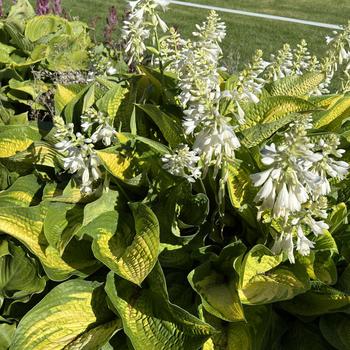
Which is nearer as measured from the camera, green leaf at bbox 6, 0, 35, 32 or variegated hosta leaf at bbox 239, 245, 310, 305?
variegated hosta leaf at bbox 239, 245, 310, 305

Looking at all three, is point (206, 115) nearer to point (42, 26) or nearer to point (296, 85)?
point (296, 85)

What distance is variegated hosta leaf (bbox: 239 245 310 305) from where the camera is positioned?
6.42 ft

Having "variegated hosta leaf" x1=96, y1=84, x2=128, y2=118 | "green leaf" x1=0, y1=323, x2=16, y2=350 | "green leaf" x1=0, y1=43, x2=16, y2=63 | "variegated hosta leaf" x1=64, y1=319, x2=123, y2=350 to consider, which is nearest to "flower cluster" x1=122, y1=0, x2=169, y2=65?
"variegated hosta leaf" x1=96, y1=84, x2=128, y2=118

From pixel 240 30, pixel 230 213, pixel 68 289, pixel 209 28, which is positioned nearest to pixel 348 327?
pixel 230 213

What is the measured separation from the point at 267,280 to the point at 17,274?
3.68 ft

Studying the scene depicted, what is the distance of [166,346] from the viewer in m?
1.95

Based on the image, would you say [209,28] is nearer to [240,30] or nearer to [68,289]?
[68,289]

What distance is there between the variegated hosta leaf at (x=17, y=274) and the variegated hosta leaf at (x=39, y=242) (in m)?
0.16

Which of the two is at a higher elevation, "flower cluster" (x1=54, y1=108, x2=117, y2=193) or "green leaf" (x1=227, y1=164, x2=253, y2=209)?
"flower cluster" (x1=54, y1=108, x2=117, y2=193)

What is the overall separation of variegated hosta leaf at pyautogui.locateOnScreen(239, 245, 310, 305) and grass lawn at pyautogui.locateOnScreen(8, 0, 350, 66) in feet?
20.8

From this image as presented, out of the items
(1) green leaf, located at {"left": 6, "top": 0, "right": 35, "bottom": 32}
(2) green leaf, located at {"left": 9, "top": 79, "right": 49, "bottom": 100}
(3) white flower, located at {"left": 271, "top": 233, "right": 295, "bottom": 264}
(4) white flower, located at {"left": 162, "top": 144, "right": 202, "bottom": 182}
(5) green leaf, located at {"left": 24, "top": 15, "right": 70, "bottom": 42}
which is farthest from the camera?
(1) green leaf, located at {"left": 6, "top": 0, "right": 35, "bottom": 32}

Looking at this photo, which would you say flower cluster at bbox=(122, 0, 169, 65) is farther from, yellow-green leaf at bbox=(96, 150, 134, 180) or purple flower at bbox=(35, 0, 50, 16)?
purple flower at bbox=(35, 0, 50, 16)

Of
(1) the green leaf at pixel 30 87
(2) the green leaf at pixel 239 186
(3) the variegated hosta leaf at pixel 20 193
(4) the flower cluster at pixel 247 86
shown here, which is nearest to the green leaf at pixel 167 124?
(2) the green leaf at pixel 239 186

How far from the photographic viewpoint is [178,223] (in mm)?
2160
